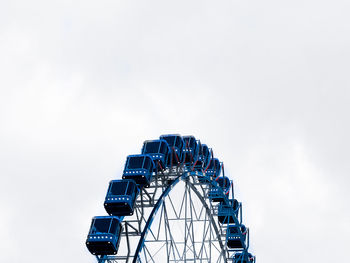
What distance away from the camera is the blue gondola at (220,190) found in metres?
59.4

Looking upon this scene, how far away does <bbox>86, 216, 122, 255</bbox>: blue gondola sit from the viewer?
41000 millimetres

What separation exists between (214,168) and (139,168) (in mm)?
14212

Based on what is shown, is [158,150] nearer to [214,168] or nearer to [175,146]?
[175,146]

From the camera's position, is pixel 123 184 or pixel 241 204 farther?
pixel 241 204

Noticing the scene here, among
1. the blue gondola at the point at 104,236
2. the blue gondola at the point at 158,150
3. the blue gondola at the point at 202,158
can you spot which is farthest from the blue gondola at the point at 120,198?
the blue gondola at the point at 202,158

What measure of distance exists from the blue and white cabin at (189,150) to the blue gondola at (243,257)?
13.9 m

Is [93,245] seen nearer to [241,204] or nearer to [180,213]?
[180,213]

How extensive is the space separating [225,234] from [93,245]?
71.7ft

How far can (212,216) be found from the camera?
193ft

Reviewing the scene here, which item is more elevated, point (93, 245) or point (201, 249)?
point (201, 249)

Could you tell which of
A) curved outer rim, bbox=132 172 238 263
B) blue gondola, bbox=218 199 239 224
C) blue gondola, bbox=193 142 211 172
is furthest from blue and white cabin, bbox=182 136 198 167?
blue gondola, bbox=218 199 239 224

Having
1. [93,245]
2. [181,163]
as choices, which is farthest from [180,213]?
[93,245]

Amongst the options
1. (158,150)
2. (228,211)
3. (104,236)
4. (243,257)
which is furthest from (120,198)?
(243,257)

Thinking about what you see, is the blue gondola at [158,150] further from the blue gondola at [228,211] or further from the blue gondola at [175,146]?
the blue gondola at [228,211]
